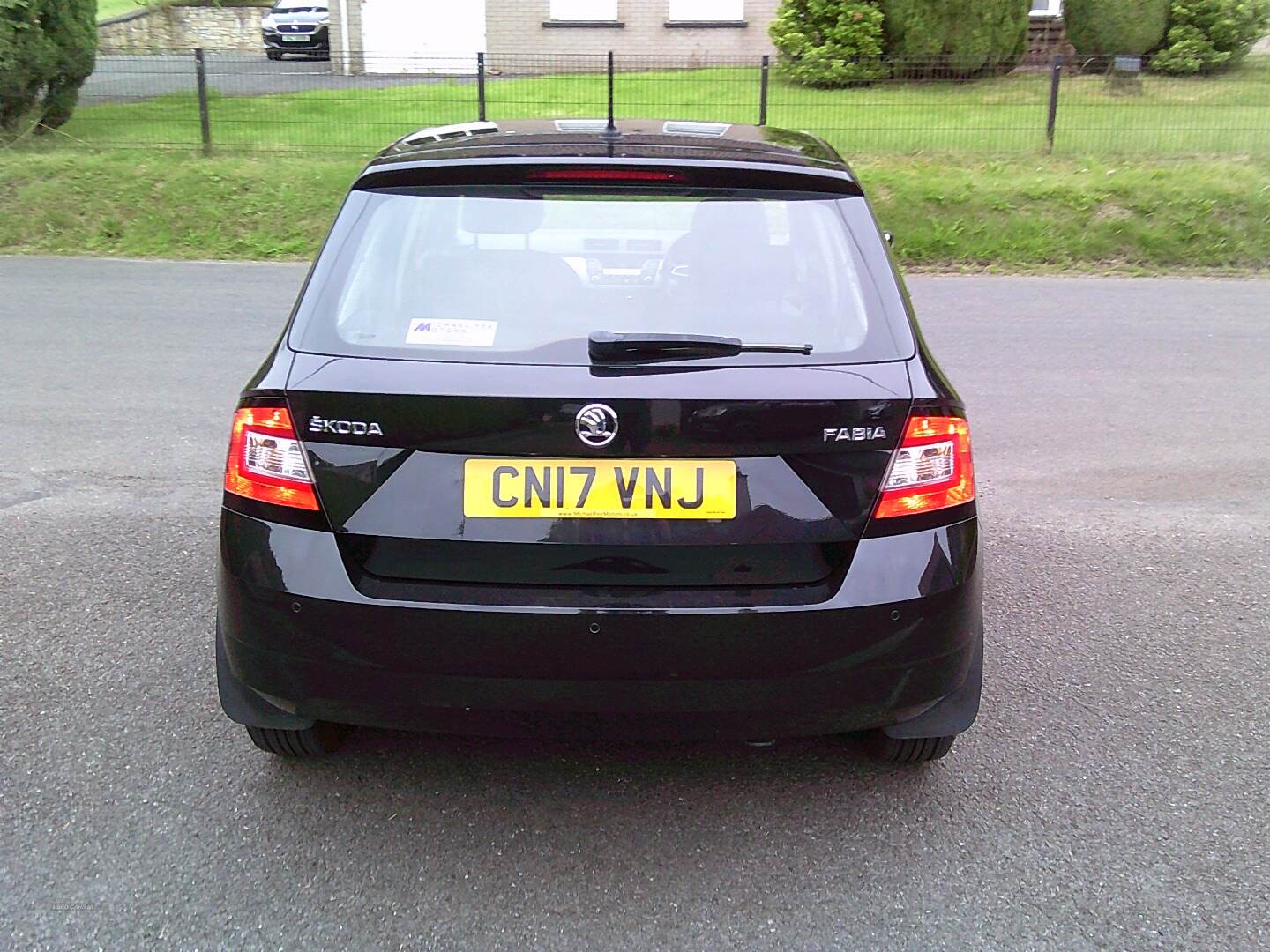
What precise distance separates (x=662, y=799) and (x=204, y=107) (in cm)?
1300

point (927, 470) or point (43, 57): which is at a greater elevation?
point (43, 57)

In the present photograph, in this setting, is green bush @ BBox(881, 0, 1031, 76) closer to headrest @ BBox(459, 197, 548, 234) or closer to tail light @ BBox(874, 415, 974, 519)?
headrest @ BBox(459, 197, 548, 234)

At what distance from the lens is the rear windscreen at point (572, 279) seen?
104 inches

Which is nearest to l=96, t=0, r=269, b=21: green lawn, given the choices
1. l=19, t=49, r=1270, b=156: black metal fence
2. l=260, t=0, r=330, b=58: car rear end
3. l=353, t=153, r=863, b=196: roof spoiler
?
l=260, t=0, r=330, b=58: car rear end

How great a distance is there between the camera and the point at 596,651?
2.50 metres

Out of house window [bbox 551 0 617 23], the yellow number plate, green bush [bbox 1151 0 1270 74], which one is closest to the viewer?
the yellow number plate

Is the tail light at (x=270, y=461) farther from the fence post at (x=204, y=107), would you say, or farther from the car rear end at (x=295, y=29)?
the car rear end at (x=295, y=29)

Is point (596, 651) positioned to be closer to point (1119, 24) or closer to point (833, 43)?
point (833, 43)

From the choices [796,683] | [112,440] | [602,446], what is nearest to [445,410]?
[602,446]

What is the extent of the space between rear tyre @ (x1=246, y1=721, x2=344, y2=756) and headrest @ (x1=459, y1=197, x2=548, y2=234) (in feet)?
4.23

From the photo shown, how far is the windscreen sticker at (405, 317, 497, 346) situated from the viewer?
262cm

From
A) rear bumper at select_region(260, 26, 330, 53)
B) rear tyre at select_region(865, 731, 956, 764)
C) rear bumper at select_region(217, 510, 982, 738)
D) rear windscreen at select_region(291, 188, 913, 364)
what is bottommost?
rear tyre at select_region(865, 731, 956, 764)

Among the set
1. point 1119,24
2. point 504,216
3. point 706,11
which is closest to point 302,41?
point 706,11

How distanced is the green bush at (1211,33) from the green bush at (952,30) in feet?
8.48
